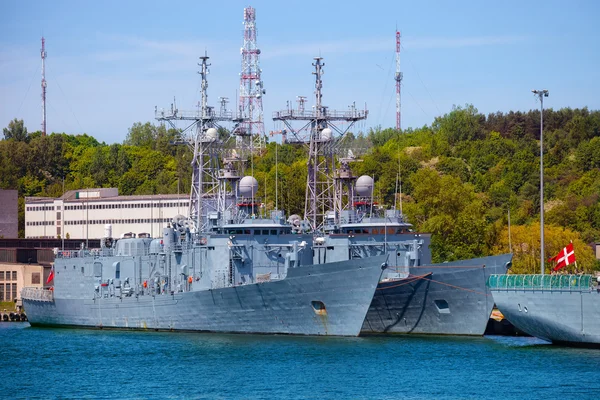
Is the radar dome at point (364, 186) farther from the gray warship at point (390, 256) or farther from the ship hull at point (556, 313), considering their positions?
the ship hull at point (556, 313)

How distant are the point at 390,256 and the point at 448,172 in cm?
6136

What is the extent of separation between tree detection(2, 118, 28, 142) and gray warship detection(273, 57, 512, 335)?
95.0 metres

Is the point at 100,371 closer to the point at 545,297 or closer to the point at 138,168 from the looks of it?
the point at 545,297

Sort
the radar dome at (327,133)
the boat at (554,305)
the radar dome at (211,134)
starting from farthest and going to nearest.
Answer: the radar dome at (327,133) → the radar dome at (211,134) → the boat at (554,305)

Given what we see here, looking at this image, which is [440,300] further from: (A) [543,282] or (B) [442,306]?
(A) [543,282]

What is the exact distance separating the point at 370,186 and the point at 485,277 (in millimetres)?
10849

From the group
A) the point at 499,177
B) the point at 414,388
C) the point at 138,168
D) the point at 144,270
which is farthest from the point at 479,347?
the point at 138,168

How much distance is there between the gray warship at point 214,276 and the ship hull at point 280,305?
0.16 feet

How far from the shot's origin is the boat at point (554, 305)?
143ft

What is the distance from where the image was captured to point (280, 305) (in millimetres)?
51219

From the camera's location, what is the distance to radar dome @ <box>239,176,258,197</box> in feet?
191

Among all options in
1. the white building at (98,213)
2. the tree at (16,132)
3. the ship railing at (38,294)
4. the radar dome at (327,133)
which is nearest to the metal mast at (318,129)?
the radar dome at (327,133)

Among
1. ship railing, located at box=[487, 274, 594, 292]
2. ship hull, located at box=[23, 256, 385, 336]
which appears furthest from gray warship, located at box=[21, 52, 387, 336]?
ship railing, located at box=[487, 274, 594, 292]

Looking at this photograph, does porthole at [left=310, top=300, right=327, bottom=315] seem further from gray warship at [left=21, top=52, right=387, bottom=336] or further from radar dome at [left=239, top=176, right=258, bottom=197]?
radar dome at [left=239, top=176, right=258, bottom=197]
